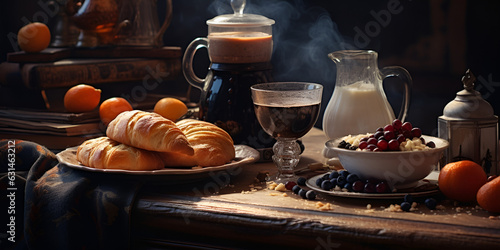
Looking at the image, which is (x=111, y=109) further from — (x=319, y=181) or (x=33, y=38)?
(x=319, y=181)

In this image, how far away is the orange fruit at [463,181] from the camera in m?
1.14

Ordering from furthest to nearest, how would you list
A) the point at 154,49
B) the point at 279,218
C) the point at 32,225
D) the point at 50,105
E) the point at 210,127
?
the point at 154,49 → the point at 50,105 → the point at 210,127 → the point at 32,225 → the point at 279,218

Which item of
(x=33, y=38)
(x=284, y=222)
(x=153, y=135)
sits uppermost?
(x=33, y=38)

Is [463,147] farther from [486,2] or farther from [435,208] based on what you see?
[486,2]

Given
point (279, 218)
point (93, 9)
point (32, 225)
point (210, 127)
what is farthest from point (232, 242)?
point (93, 9)

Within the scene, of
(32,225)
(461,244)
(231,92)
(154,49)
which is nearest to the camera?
(461,244)

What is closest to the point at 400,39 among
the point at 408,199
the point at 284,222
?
the point at 408,199

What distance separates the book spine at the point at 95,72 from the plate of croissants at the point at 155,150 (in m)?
0.77

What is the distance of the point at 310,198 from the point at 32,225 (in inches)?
23.6

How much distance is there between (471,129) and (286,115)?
1.31 feet

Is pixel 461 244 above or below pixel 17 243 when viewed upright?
above

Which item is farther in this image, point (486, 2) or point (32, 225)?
point (486, 2)

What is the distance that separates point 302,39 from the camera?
94.5 inches

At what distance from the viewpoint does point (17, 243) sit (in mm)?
1433
